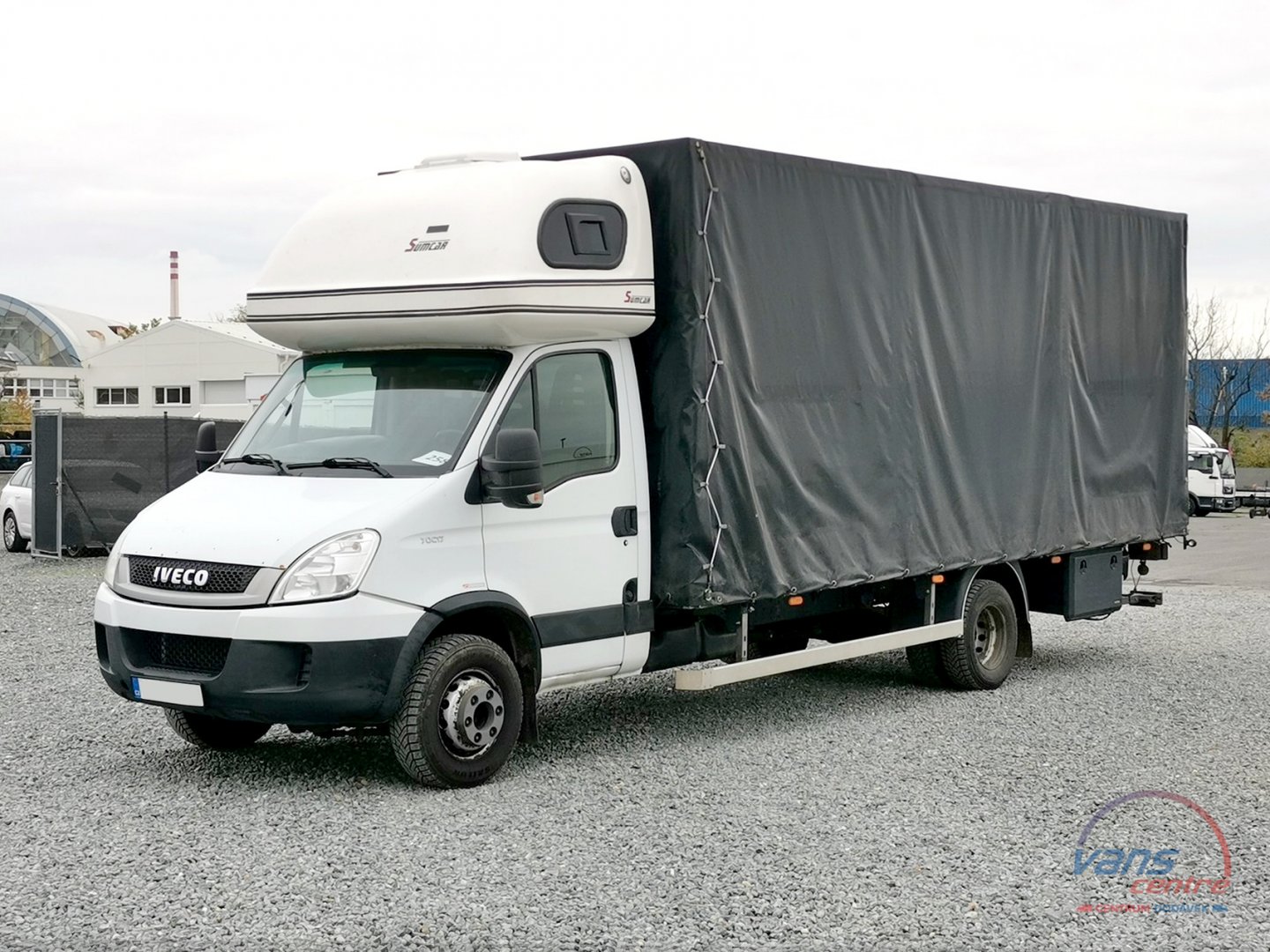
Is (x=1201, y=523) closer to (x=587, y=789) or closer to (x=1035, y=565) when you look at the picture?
(x=1035, y=565)

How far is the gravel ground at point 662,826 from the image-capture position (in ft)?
18.3

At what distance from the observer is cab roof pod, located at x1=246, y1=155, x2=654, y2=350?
25.7ft

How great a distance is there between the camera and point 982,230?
416 inches

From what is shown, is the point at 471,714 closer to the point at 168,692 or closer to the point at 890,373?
the point at 168,692

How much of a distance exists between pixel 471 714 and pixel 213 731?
1659 millimetres

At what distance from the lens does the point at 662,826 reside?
698cm

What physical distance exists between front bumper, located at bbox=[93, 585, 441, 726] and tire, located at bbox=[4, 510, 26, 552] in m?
17.9

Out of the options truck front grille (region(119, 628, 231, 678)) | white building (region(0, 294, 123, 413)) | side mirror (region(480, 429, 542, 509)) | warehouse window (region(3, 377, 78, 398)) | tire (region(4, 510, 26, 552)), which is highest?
white building (region(0, 294, 123, 413))

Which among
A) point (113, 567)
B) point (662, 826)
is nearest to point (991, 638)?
point (662, 826)

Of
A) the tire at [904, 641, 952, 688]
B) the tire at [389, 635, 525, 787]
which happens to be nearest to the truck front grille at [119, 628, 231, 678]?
the tire at [389, 635, 525, 787]

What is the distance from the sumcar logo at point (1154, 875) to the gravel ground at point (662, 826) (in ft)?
0.22

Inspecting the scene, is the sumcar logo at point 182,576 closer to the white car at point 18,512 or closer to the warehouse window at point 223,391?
the white car at point 18,512

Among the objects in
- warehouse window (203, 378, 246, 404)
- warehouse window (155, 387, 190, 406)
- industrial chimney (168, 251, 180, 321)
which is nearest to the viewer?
warehouse window (203, 378, 246, 404)

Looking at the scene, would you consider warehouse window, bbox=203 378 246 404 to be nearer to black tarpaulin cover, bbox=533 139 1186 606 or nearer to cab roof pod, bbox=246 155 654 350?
black tarpaulin cover, bbox=533 139 1186 606
